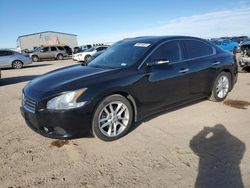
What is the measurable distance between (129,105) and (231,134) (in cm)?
173

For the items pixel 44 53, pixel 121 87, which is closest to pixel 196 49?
pixel 121 87

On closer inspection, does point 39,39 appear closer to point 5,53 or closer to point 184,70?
point 5,53

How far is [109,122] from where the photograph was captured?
4.21 m

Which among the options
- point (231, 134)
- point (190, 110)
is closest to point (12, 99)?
point (190, 110)

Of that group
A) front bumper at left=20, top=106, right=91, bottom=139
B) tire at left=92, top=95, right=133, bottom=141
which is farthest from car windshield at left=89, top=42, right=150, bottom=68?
front bumper at left=20, top=106, right=91, bottom=139

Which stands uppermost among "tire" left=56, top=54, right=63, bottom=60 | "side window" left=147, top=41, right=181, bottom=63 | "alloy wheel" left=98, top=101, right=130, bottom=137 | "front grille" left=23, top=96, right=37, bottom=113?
"side window" left=147, top=41, right=181, bottom=63

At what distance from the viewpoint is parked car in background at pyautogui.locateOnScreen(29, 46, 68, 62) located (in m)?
29.7

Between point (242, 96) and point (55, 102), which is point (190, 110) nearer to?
point (242, 96)

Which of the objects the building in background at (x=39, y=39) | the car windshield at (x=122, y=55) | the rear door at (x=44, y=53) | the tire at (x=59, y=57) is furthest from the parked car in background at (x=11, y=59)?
the building in background at (x=39, y=39)

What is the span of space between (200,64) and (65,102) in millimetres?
3052

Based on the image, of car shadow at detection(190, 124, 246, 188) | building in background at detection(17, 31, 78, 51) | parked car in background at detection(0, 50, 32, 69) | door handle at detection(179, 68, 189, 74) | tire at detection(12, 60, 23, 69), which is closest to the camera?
car shadow at detection(190, 124, 246, 188)

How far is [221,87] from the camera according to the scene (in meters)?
6.26

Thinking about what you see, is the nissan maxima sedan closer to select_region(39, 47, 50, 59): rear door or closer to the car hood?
the car hood

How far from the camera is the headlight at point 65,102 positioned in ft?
12.5
